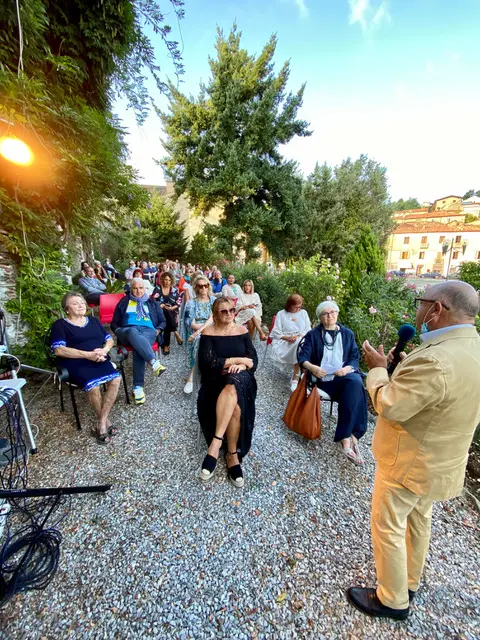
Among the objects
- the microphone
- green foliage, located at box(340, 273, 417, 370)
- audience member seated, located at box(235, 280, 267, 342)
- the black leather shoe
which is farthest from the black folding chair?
green foliage, located at box(340, 273, 417, 370)

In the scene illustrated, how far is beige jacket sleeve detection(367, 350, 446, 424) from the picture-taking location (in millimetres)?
1099

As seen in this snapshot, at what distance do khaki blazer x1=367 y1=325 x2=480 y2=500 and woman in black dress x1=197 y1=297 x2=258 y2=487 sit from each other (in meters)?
1.23

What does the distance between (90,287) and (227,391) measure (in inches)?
204

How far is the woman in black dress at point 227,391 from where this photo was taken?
7.23 feet

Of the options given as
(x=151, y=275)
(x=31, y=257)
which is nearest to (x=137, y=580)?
(x=31, y=257)

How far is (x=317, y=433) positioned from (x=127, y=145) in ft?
15.8

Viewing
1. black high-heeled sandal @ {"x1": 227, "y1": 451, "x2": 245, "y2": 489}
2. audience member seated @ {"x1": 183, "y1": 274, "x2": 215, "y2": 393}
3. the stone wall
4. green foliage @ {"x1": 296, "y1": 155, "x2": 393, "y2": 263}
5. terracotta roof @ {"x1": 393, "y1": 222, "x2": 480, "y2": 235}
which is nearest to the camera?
black high-heeled sandal @ {"x1": 227, "y1": 451, "x2": 245, "y2": 489}

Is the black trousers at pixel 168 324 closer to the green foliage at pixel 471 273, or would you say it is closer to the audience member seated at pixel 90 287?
the audience member seated at pixel 90 287

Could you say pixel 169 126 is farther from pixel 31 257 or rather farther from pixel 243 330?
pixel 243 330

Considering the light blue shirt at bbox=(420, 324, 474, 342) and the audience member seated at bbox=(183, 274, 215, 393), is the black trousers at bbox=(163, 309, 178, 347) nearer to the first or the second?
the audience member seated at bbox=(183, 274, 215, 393)

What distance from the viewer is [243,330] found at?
8.63ft

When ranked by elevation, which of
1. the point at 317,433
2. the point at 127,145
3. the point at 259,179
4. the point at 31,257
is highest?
the point at 259,179

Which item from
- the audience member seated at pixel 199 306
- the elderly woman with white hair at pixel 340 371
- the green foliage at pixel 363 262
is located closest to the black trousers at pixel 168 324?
the audience member seated at pixel 199 306

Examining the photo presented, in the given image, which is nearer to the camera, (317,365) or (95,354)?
(95,354)
